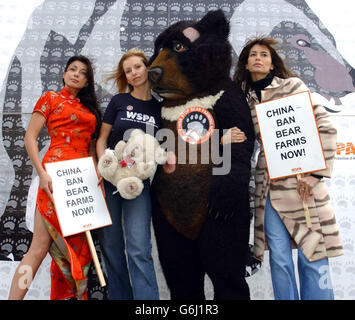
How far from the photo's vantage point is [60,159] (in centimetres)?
182

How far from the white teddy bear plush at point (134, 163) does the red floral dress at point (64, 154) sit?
12.4 inches

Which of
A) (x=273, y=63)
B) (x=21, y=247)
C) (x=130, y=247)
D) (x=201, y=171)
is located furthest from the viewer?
(x=21, y=247)

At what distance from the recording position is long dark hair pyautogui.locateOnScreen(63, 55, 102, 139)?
2.02m

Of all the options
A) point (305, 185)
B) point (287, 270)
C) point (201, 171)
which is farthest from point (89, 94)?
point (287, 270)

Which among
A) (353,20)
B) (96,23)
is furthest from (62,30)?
(353,20)

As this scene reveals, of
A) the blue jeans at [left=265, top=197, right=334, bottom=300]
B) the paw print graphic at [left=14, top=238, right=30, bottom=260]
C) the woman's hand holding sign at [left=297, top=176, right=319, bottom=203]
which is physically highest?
the woman's hand holding sign at [left=297, top=176, right=319, bottom=203]

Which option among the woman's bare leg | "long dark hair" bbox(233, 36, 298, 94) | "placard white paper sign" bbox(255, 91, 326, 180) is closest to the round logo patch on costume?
"placard white paper sign" bbox(255, 91, 326, 180)

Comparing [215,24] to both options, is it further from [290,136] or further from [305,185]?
[305,185]

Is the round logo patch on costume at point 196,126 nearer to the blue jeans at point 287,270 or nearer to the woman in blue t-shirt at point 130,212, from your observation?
the woman in blue t-shirt at point 130,212

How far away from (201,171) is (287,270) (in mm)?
679

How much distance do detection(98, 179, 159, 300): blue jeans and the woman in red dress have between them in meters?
0.17

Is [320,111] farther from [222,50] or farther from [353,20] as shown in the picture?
[353,20]

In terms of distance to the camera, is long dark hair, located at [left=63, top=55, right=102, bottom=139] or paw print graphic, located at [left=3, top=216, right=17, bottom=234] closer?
long dark hair, located at [left=63, top=55, right=102, bottom=139]

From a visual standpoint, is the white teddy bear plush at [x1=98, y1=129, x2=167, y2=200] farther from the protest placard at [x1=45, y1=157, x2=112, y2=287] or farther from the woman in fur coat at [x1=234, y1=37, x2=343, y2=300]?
the woman in fur coat at [x1=234, y1=37, x2=343, y2=300]
